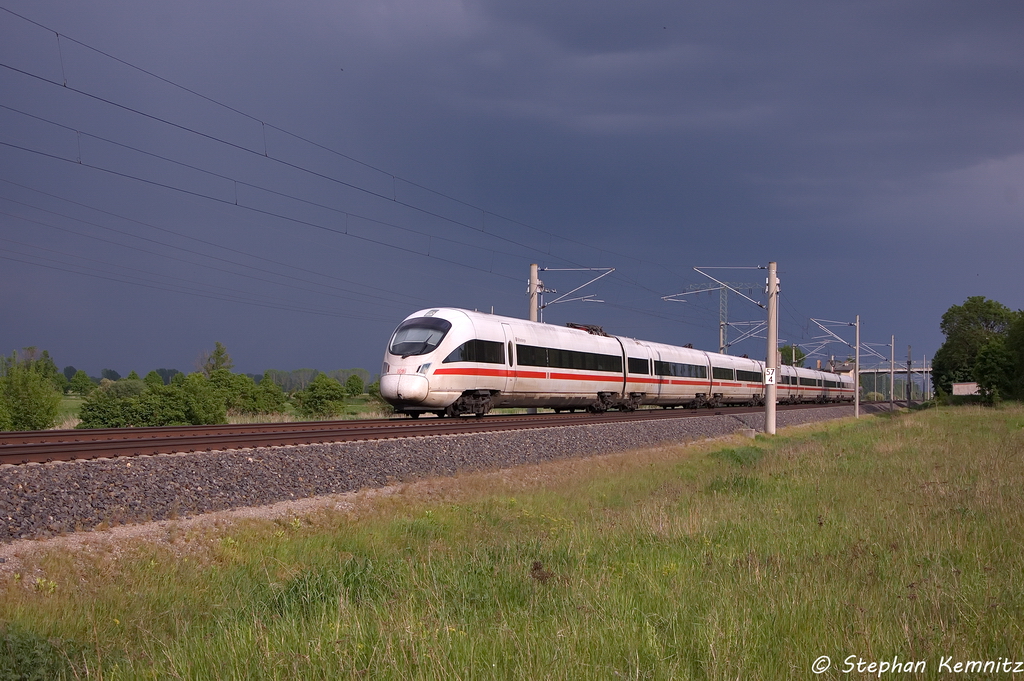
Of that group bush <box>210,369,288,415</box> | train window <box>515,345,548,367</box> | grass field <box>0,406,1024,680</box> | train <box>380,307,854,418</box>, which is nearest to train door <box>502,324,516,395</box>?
train <box>380,307,854,418</box>

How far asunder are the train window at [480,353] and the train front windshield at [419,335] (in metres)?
0.64

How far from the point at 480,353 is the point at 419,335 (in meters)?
1.96

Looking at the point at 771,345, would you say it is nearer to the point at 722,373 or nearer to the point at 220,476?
the point at 722,373

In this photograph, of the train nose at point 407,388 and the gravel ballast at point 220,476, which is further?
the train nose at point 407,388

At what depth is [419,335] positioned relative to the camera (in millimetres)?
21312

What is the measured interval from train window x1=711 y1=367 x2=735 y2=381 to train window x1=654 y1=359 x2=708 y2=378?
1669 mm

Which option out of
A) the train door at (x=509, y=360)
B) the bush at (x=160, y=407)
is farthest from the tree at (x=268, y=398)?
the train door at (x=509, y=360)

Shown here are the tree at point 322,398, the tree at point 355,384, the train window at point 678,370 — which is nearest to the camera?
the train window at point 678,370

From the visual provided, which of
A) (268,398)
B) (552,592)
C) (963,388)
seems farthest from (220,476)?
(963,388)

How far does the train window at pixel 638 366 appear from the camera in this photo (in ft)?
107

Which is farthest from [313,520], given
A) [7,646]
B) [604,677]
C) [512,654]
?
[604,677]

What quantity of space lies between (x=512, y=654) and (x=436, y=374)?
15927mm

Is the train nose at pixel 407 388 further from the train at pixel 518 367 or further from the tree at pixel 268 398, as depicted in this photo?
the tree at pixel 268 398

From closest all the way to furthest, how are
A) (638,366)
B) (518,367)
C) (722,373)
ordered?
(518,367), (638,366), (722,373)
